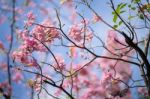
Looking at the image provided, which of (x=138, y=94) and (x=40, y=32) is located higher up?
(x=40, y=32)

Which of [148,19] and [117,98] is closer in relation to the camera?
[148,19]

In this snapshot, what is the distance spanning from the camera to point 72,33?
7.53 m

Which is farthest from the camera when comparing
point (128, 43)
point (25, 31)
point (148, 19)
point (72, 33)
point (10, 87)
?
point (10, 87)

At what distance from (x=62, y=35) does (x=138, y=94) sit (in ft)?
14.5

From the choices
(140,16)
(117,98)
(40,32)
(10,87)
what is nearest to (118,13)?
(140,16)

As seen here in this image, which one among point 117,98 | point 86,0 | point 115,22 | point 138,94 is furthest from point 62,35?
point 138,94

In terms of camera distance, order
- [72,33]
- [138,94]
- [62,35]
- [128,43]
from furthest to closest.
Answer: [138,94] < [72,33] < [62,35] < [128,43]

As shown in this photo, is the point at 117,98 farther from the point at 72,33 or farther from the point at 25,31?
the point at 25,31

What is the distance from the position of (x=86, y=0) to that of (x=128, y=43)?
51.9 inches

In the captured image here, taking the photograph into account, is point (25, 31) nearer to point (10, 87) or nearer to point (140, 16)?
point (140, 16)

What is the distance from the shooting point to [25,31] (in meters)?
6.94

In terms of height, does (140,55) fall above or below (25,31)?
below

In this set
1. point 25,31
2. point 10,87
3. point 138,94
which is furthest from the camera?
point 10,87

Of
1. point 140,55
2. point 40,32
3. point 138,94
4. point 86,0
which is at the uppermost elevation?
point 86,0
